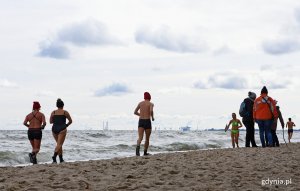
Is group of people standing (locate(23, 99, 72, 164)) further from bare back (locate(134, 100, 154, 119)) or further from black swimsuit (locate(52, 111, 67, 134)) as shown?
bare back (locate(134, 100, 154, 119))

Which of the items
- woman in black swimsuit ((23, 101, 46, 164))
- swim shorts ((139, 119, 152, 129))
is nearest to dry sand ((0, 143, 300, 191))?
woman in black swimsuit ((23, 101, 46, 164))

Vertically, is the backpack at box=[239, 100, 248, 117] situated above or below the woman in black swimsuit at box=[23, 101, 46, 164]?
above

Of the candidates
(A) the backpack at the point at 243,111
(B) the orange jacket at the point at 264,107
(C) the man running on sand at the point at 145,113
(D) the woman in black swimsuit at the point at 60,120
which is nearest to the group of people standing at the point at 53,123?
(D) the woman in black swimsuit at the point at 60,120

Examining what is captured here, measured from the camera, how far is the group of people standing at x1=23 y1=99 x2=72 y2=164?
12664mm

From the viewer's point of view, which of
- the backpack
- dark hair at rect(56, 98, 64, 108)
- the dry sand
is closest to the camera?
the dry sand

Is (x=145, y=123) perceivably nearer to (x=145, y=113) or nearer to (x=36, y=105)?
(x=145, y=113)

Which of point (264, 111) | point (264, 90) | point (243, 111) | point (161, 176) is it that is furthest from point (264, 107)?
point (161, 176)

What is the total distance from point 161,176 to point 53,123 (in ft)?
16.5

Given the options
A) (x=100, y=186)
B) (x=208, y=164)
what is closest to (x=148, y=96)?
(x=208, y=164)

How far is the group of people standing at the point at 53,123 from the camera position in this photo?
1266cm

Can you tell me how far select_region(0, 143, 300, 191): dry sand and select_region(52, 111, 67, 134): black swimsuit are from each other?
2.39 metres

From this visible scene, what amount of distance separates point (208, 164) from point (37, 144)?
16.7ft

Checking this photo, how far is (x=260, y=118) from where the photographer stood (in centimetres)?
1547

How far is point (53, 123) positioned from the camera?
41.7ft
